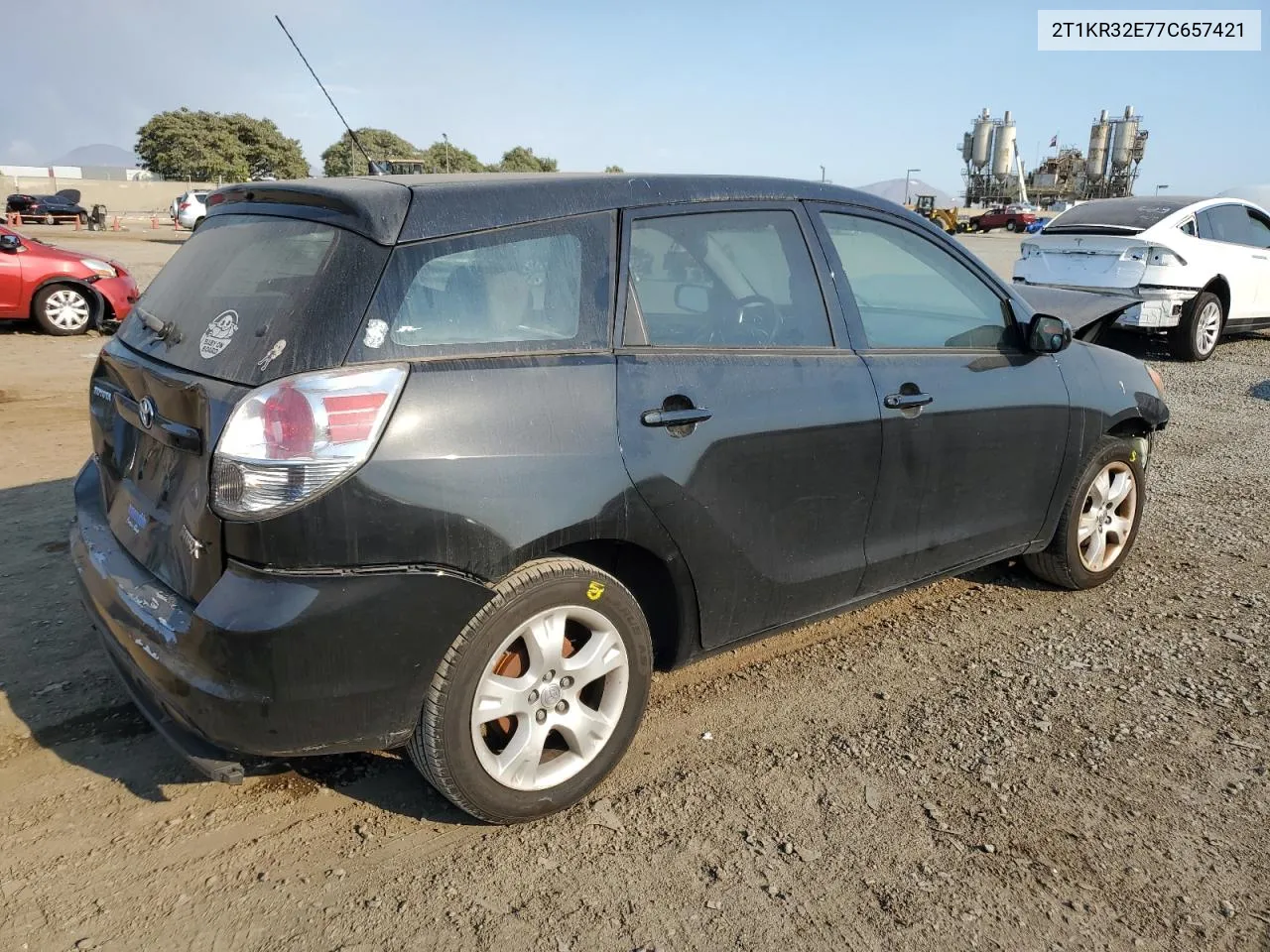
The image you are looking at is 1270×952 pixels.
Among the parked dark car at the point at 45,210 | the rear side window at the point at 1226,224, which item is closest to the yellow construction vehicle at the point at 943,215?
the parked dark car at the point at 45,210

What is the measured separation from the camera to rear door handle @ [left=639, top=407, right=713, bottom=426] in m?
2.73

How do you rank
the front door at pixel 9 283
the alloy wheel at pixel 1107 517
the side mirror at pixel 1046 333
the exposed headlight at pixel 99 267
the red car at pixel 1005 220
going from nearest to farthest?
the side mirror at pixel 1046 333 < the alloy wheel at pixel 1107 517 < the front door at pixel 9 283 < the exposed headlight at pixel 99 267 < the red car at pixel 1005 220

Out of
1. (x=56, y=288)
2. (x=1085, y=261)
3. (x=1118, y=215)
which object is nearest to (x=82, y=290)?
(x=56, y=288)

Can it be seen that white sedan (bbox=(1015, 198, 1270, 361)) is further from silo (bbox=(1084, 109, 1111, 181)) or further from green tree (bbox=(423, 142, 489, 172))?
silo (bbox=(1084, 109, 1111, 181))

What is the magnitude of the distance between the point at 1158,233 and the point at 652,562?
→ 9.61m

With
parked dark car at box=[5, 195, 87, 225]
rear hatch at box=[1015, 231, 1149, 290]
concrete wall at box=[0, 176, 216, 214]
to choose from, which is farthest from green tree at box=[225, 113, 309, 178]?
rear hatch at box=[1015, 231, 1149, 290]

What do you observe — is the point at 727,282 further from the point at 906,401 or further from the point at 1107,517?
the point at 1107,517

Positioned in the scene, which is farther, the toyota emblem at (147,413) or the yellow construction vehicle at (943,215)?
the yellow construction vehicle at (943,215)

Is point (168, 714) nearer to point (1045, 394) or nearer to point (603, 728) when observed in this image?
point (603, 728)

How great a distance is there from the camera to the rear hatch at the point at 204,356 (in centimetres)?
234

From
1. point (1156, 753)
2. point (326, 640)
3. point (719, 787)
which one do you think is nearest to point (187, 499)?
point (326, 640)

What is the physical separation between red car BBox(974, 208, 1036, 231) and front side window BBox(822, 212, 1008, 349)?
189 feet

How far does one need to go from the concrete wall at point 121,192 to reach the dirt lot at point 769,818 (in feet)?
207

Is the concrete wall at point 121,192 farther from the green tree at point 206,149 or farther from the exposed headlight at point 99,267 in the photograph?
the exposed headlight at point 99,267
